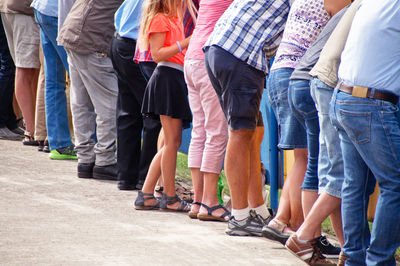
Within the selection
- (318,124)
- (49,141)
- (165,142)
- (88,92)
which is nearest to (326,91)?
(318,124)

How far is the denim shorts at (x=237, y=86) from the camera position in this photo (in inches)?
199

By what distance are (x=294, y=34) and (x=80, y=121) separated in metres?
3.57

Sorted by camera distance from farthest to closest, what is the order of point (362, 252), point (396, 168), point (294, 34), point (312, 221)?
point (294, 34) → point (312, 221) → point (362, 252) → point (396, 168)

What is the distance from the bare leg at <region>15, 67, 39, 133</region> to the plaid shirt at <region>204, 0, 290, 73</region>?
15.6 feet

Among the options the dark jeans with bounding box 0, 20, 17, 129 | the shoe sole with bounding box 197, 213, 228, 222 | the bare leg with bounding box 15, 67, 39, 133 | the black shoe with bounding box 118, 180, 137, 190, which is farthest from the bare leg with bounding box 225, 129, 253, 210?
the dark jeans with bounding box 0, 20, 17, 129

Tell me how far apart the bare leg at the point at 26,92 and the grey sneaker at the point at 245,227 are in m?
4.85

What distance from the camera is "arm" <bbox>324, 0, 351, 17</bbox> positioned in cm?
441

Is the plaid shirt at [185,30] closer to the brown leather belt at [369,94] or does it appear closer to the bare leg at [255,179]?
the bare leg at [255,179]

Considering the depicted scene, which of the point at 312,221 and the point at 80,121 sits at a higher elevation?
the point at 312,221

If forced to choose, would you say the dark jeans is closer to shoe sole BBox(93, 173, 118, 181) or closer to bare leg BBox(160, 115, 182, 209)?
shoe sole BBox(93, 173, 118, 181)

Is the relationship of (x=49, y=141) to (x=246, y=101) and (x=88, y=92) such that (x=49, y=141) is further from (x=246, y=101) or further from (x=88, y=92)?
(x=246, y=101)

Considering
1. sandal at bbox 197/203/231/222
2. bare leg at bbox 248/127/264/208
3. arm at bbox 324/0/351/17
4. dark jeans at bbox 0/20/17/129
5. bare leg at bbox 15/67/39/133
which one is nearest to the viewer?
arm at bbox 324/0/351/17

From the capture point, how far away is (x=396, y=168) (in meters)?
3.68

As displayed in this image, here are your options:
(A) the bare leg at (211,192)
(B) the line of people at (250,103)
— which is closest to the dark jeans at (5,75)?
(B) the line of people at (250,103)
